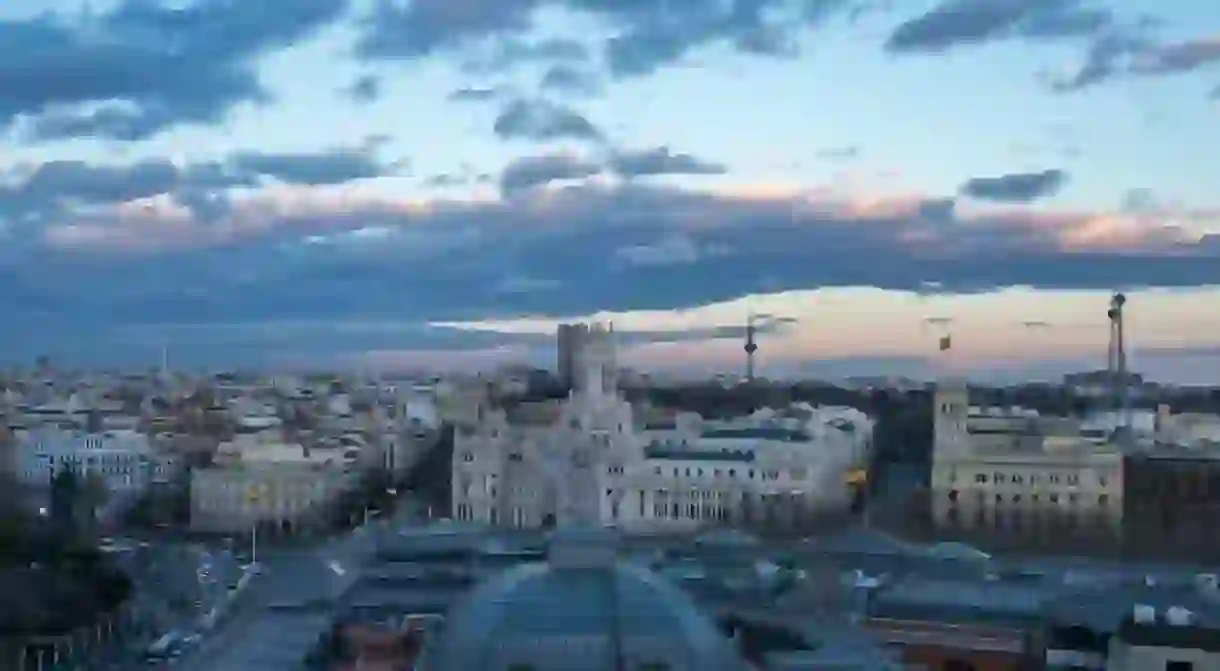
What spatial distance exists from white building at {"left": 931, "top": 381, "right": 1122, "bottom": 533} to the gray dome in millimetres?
22147

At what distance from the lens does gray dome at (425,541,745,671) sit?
10.0m

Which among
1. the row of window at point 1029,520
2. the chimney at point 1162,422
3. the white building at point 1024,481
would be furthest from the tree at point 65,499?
the chimney at point 1162,422

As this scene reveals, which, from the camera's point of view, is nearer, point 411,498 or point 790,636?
point 790,636

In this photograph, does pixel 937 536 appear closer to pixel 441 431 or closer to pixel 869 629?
pixel 869 629

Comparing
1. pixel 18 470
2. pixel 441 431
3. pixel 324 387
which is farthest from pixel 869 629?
pixel 324 387

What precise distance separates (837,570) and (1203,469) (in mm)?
20828

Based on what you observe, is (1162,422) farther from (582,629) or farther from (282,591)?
(582,629)

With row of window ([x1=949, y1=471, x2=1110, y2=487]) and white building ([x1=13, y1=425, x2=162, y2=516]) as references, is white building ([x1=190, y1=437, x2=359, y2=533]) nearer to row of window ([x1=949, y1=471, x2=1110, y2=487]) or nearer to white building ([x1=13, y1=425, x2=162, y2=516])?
white building ([x1=13, y1=425, x2=162, y2=516])

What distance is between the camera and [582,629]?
10195mm

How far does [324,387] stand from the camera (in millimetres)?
97375

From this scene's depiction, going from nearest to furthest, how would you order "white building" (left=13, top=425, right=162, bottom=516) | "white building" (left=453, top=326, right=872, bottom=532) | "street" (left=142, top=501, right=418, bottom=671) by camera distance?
"street" (left=142, top=501, right=418, bottom=671) → "white building" (left=453, top=326, right=872, bottom=532) → "white building" (left=13, top=425, right=162, bottom=516)

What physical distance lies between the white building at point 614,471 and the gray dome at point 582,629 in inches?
840

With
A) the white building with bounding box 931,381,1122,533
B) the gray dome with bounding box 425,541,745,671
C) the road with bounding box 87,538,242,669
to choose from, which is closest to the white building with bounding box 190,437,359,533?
the road with bounding box 87,538,242,669

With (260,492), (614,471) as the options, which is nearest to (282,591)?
(614,471)
